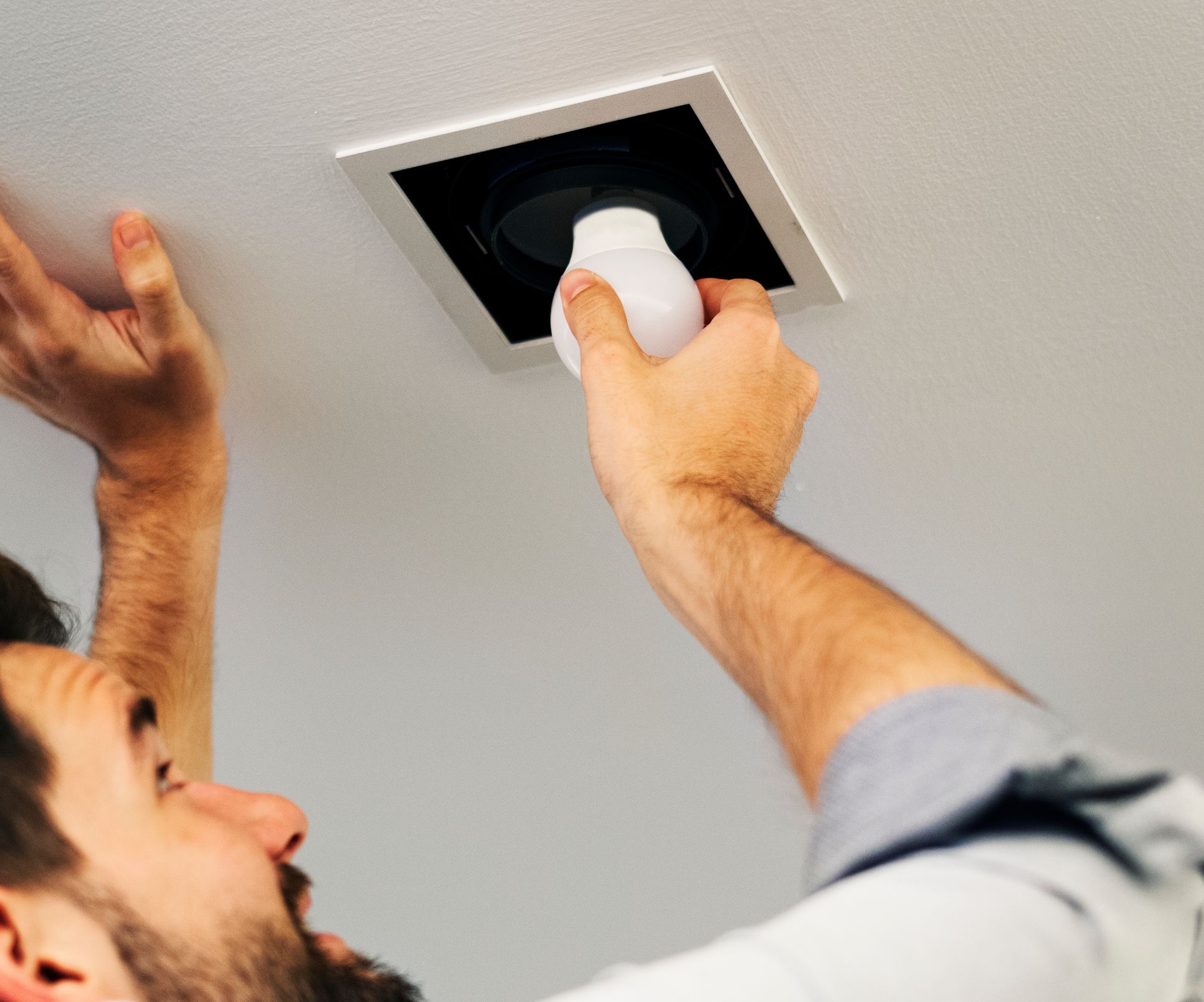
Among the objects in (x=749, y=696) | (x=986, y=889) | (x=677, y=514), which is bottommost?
(x=986, y=889)

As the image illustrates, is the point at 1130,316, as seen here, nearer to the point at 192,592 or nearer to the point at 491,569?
the point at 491,569

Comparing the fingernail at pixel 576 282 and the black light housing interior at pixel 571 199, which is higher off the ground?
the black light housing interior at pixel 571 199

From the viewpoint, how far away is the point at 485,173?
0.79 m

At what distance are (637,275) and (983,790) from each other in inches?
15.7

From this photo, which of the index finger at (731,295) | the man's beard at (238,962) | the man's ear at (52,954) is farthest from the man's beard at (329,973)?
the index finger at (731,295)

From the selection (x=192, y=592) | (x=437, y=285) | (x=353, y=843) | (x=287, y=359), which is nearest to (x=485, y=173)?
(x=437, y=285)

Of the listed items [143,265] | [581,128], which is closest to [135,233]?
[143,265]

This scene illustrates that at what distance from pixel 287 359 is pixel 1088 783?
2.23ft

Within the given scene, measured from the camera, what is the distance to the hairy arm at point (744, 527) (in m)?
0.51

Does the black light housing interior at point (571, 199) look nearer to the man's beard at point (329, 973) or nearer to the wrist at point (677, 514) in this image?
the wrist at point (677, 514)

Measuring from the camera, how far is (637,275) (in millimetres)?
733

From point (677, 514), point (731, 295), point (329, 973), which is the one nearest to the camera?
point (677, 514)

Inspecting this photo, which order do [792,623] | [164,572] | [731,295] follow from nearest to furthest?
1. [792,623]
2. [731,295]
3. [164,572]

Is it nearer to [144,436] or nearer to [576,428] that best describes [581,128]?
[576,428]
